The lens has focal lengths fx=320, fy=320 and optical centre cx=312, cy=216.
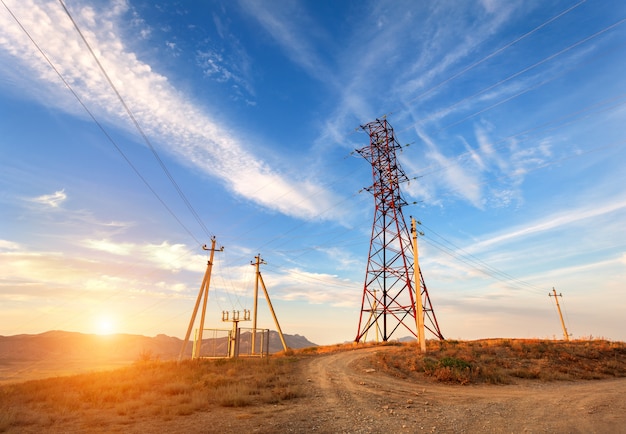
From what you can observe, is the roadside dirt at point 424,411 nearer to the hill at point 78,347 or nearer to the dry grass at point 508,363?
the dry grass at point 508,363

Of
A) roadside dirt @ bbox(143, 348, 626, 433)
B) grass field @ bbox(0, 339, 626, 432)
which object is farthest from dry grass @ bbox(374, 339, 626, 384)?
roadside dirt @ bbox(143, 348, 626, 433)

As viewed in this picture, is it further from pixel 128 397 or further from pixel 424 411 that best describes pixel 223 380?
pixel 424 411

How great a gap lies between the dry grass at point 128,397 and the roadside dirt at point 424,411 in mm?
912

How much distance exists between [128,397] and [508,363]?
2079cm

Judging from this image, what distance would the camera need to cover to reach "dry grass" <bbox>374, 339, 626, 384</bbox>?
55.5 feet

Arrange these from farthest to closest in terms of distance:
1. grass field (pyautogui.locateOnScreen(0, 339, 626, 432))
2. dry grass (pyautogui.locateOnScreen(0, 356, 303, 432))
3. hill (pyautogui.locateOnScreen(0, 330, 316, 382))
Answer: hill (pyautogui.locateOnScreen(0, 330, 316, 382))
grass field (pyautogui.locateOnScreen(0, 339, 626, 432))
dry grass (pyautogui.locateOnScreen(0, 356, 303, 432))

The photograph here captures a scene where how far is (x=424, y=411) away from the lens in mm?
10305

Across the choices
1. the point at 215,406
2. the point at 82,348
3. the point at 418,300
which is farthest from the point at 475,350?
the point at 82,348

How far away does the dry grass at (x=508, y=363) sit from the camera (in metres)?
16.9

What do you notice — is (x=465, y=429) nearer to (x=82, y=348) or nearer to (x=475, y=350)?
(x=475, y=350)

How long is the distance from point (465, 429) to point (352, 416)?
3070mm

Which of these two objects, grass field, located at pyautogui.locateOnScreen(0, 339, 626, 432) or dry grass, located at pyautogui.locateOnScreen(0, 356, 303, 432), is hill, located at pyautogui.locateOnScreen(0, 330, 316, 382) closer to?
grass field, located at pyautogui.locateOnScreen(0, 339, 626, 432)

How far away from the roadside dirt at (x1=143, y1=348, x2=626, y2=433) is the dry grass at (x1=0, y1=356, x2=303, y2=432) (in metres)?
0.91

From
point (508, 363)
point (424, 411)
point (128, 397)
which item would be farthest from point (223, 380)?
point (508, 363)
